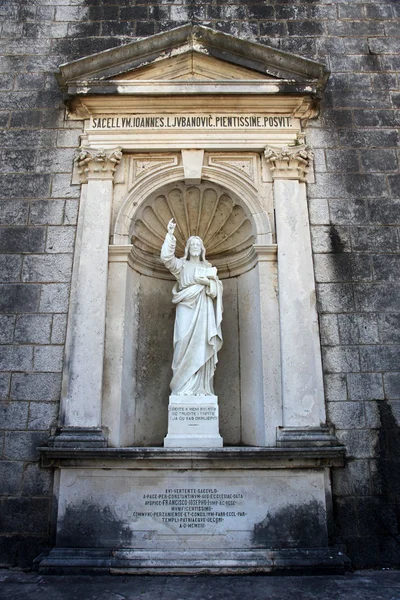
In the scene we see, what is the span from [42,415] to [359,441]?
150 inches

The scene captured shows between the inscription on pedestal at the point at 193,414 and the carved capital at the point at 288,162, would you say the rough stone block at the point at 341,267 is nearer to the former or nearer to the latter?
the carved capital at the point at 288,162

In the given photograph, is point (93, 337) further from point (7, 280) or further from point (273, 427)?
point (273, 427)

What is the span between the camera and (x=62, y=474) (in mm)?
5945

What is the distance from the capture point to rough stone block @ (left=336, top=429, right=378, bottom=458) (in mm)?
6156

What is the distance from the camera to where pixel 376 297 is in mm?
6793

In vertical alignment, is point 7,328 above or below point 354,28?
below

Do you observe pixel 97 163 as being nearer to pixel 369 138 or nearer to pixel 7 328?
pixel 7 328

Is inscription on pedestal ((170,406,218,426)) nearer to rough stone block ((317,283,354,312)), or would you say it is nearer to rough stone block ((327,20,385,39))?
rough stone block ((317,283,354,312))

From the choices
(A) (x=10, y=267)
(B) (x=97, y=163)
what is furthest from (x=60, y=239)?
(B) (x=97, y=163)

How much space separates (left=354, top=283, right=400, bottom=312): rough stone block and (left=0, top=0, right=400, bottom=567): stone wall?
0.01 m

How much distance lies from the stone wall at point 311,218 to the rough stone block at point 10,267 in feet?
0.05

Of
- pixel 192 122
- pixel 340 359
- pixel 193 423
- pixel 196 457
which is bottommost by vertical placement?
pixel 196 457

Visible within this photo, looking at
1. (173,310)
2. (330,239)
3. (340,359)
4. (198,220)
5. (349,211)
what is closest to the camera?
(340,359)

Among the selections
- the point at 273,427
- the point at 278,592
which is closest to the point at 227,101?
the point at 273,427
